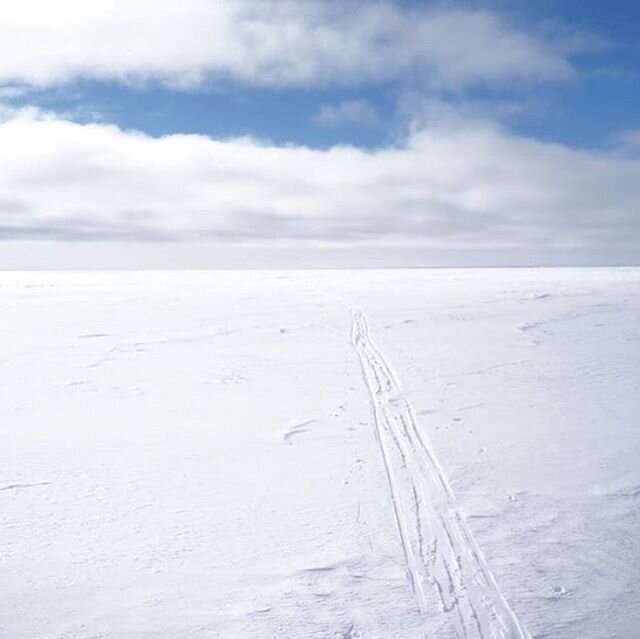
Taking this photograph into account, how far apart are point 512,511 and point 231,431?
412cm

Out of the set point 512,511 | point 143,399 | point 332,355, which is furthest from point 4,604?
point 332,355

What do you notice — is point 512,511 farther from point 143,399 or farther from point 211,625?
point 143,399

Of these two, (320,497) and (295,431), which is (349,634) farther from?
(295,431)

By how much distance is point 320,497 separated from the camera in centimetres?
602

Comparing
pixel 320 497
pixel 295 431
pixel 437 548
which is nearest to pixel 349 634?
pixel 437 548

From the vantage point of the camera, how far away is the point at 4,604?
4.15 m

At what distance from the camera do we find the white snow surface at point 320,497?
158 inches

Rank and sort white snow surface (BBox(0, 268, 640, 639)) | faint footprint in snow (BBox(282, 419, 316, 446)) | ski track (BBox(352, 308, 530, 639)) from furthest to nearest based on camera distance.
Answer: faint footprint in snow (BBox(282, 419, 316, 446))
white snow surface (BBox(0, 268, 640, 639))
ski track (BBox(352, 308, 530, 639))

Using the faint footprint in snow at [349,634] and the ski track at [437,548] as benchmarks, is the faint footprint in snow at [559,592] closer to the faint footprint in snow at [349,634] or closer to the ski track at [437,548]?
the ski track at [437,548]

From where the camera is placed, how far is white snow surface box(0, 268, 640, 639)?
13.2 feet

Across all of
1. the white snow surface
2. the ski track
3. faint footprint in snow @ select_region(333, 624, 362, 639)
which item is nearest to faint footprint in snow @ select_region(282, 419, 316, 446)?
the white snow surface

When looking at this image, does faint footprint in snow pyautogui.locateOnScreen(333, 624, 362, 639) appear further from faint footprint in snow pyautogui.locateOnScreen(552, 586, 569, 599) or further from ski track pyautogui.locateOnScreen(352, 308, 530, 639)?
faint footprint in snow pyautogui.locateOnScreen(552, 586, 569, 599)

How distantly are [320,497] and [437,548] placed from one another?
5.19 feet

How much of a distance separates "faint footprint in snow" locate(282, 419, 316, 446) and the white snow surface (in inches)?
2.5
